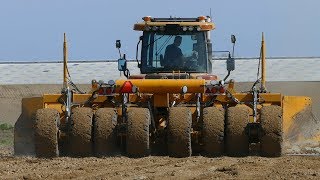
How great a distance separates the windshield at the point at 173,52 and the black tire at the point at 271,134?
103 inches

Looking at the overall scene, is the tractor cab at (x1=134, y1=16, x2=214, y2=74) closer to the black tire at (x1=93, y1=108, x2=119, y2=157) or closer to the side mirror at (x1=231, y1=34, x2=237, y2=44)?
the side mirror at (x1=231, y1=34, x2=237, y2=44)

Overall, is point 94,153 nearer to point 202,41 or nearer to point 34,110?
point 34,110

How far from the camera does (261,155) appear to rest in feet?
51.3

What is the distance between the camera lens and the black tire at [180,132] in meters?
15.5

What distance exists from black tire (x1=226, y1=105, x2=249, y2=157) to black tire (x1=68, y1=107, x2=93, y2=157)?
209cm

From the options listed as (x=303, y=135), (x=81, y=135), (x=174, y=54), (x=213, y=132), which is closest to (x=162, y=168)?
(x=213, y=132)

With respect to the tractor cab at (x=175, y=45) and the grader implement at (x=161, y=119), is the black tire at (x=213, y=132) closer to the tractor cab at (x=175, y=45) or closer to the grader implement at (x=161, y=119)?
the grader implement at (x=161, y=119)

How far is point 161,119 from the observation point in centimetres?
1641

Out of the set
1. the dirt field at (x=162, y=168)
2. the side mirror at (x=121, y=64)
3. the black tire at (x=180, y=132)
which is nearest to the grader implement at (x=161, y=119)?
the black tire at (x=180, y=132)

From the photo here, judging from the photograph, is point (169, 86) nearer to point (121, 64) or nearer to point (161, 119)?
point (161, 119)

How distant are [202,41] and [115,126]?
118 inches

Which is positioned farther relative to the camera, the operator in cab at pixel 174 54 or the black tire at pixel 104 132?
the operator in cab at pixel 174 54

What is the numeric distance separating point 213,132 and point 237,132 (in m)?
0.36

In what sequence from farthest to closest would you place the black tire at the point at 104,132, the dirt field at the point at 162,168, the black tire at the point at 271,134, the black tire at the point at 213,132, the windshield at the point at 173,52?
the windshield at the point at 173,52, the black tire at the point at 104,132, the black tire at the point at 213,132, the black tire at the point at 271,134, the dirt field at the point at 162,168
